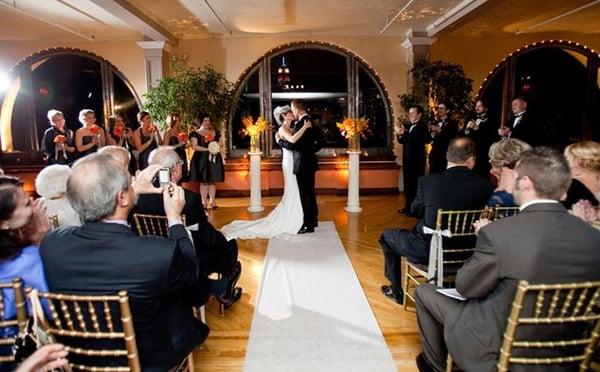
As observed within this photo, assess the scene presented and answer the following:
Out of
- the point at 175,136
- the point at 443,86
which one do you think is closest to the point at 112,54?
the point at 175,136

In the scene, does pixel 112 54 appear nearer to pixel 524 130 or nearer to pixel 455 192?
pixel 524 130

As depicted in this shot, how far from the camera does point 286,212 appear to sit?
5.89 meters

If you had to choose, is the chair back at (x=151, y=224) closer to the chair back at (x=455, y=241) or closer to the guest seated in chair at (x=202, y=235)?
the guest seated in chair at (x=202, y=235)

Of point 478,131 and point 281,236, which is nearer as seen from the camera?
point 281,236

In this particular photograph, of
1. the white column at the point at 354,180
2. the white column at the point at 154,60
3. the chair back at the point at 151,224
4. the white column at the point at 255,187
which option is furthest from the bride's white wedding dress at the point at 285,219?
the white column at the point at 154,60

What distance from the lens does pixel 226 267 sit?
128 inches

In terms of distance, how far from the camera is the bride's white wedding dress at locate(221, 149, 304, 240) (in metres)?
5.72

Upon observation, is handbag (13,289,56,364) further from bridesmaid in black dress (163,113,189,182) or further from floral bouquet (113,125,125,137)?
floral bouquet (113,125,125,137)

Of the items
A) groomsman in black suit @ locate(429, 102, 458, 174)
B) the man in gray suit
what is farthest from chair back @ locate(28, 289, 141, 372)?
groomsman in black suit @ locate(429, 102, 458, 174)

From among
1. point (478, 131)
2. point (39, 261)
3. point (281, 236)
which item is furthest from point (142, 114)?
point (39, 261)

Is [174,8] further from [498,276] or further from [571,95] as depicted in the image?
[571,95]

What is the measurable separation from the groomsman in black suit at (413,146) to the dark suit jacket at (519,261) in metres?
5.00

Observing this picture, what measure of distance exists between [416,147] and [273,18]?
10.7 ft

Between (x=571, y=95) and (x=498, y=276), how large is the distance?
30.2ft
